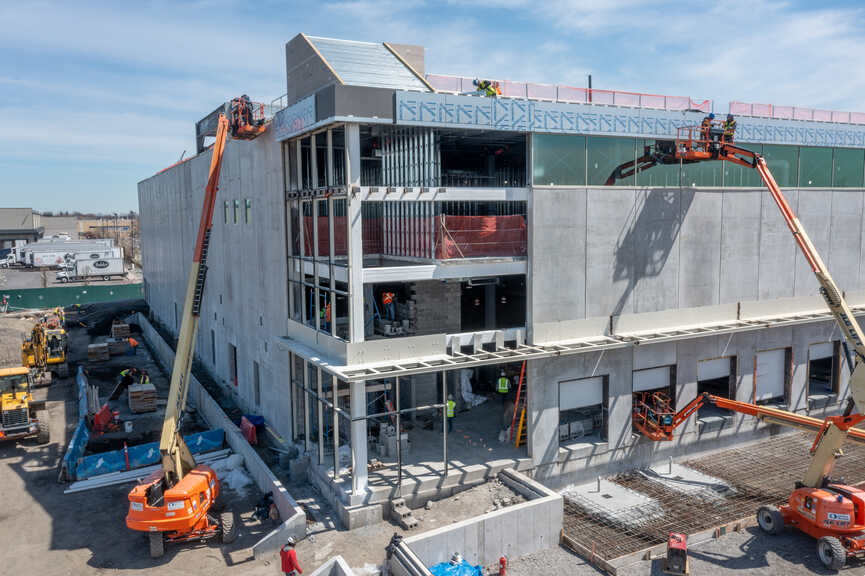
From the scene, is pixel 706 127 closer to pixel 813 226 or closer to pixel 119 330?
pixel 813 226

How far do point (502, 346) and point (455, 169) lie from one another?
12319 mm

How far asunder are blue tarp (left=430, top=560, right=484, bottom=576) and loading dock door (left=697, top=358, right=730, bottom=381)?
43.9 ft

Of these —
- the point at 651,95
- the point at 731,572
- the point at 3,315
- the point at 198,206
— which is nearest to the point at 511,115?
the point at 651,95

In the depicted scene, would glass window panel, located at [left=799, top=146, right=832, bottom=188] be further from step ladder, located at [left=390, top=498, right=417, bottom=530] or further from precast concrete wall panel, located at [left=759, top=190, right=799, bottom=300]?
step ladder, located at [left=390, top=498, right=417, bottom=530]

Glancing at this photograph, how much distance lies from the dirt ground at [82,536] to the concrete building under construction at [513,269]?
3.16 metres

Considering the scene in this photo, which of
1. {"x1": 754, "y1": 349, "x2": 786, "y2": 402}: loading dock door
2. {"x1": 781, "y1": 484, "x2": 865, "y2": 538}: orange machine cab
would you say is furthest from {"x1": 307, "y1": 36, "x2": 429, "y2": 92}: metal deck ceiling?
{"x1": 754, "y1": 349, "x2": 786, "y2": 402}: loading dock door

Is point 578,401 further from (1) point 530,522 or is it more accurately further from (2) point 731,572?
(2) point 731,572

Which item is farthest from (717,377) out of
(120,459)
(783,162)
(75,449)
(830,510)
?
(75,449)

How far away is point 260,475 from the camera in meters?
21.5

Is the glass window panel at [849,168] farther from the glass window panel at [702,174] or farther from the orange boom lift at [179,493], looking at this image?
the orange boom lift at [179,493]

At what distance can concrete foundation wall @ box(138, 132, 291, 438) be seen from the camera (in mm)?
24344

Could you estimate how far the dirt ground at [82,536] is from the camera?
17031 mm

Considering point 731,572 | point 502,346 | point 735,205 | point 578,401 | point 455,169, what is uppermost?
point 455,169

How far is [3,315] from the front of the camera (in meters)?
62.2
